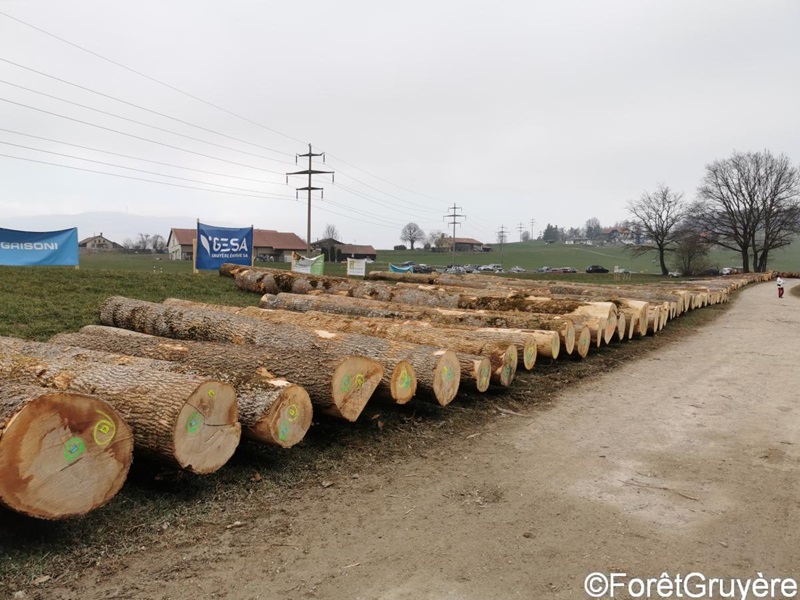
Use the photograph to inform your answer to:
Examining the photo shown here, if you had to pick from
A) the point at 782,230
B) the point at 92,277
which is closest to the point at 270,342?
the point at 92,277

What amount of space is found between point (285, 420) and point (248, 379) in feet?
1.80

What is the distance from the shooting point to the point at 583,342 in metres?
9.76

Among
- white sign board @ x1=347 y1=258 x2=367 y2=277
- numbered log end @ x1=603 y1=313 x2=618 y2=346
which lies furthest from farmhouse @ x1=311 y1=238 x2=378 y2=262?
numbered log end @ x1=603 y1=313 x2=618 y2=346

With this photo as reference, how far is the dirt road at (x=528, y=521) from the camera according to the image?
310 centimetres

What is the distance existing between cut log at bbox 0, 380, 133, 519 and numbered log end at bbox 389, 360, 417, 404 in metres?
2.70

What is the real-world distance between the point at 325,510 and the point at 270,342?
316 centimetres

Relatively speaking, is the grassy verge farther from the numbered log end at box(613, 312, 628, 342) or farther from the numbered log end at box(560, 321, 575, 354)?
the numbered log end at box(613, 312, 628, 342)

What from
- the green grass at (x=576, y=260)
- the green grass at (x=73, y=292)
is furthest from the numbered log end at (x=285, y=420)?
the green grass at (x=576, y=260)

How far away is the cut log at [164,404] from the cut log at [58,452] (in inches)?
10.0

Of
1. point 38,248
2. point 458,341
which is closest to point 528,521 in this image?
point 458,341

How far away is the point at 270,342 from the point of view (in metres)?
6.77

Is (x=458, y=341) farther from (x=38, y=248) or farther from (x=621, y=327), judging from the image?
(x=38, y=248)

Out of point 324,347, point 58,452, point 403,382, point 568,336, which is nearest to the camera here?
point 58,452

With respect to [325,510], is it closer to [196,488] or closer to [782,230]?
[196,488]
